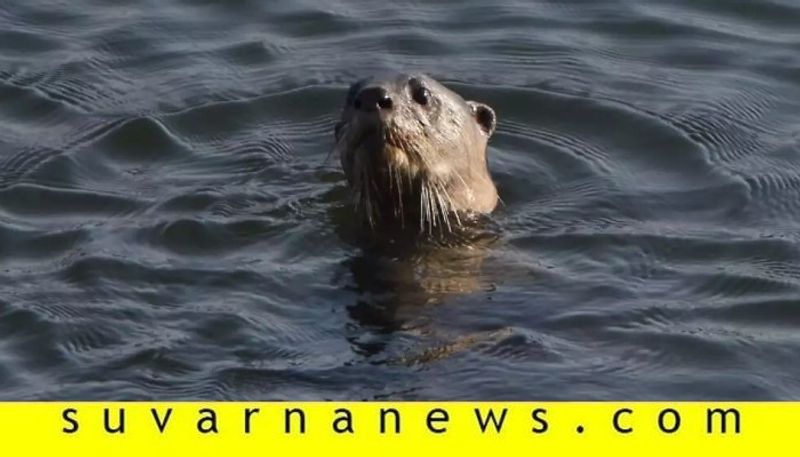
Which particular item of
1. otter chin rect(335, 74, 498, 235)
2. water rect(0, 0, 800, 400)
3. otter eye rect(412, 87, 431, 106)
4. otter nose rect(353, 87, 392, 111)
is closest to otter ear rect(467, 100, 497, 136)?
otter chin rect(335, 74, 498, 235)

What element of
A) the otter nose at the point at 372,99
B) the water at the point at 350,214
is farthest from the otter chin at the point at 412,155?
the water at the point at 350,214

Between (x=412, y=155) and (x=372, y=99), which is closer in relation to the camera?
(x=372, y=99)

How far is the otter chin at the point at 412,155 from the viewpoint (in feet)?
25.0

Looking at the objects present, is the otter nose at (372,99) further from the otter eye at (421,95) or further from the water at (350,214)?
the water at (350,214)

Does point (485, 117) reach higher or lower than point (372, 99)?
higher

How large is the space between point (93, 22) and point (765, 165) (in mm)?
3360

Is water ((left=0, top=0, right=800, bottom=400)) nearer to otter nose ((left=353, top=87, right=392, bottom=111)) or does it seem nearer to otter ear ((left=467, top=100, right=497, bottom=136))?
otter ear ((left=467, top=100, right=497, bottom=136))

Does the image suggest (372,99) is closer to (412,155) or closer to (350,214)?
(412,155)

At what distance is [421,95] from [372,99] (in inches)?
14.1

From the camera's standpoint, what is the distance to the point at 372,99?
Answer: 7.52 m

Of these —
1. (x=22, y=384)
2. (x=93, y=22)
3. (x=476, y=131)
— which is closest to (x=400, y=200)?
(x=476, y=131)

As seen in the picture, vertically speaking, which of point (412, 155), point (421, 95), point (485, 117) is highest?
point (485, 117)

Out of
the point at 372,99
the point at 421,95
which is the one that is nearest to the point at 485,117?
the point at 421,95

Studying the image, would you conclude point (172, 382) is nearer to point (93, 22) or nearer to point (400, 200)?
point (400, 200)
